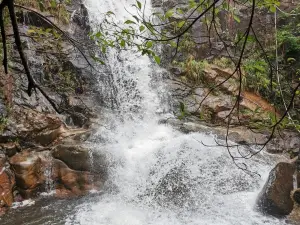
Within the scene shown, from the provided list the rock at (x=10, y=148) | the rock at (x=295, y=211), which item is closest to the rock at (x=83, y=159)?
the rock at (x=10, y=148)

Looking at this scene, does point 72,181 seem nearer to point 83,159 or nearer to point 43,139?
point 83,159

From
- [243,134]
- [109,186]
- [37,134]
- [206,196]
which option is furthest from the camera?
[243,134]

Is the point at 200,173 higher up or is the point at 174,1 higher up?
the point at 174,1

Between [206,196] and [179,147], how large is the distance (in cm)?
145

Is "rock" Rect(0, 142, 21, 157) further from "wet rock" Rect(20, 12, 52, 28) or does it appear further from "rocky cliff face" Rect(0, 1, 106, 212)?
"wet rock" Rect(20, 12, 52, 28)

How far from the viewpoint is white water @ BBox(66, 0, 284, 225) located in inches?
201

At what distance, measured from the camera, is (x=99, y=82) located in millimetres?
9203

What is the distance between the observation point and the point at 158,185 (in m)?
6.07

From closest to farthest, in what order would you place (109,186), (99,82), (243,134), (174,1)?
1. (109,186)
2. (243,134)
3. (99,82)
4. (174,1)

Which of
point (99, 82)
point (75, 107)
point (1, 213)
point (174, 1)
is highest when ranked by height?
point (174, 1)

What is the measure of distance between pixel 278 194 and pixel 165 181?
2.10 m

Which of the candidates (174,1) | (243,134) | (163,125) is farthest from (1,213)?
(174,1)

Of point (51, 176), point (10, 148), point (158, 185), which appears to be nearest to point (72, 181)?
point (51, 176)

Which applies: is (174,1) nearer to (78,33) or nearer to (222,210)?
(78,33)
